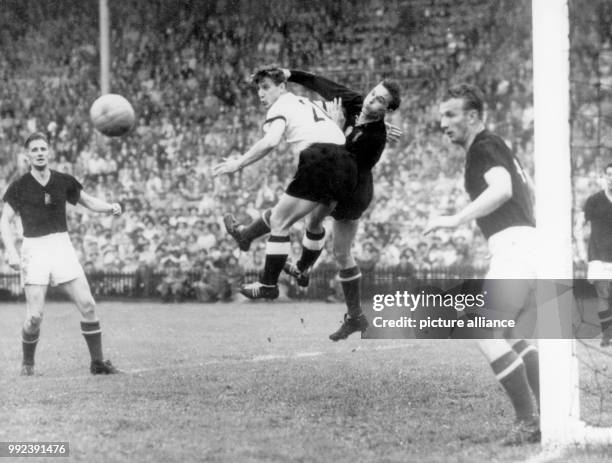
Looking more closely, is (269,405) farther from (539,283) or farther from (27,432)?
(539,283)

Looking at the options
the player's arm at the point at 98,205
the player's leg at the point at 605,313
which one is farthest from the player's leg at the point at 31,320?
the player's leg at the point at 605,313

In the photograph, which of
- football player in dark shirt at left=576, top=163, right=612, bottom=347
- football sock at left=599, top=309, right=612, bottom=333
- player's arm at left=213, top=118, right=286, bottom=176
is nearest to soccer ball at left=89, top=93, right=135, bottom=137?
player's arm at left=213, top=118, right=286, bottom=176

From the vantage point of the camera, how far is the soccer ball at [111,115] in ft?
21.3

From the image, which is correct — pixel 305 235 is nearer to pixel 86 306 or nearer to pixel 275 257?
pixel 275 257

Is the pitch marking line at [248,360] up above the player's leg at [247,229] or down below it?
below

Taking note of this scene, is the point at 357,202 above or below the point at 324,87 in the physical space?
below

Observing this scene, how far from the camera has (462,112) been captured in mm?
4363

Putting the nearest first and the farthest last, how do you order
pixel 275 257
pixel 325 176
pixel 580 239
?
pixel 325 176 → pixel 275 257 → pixel 580 239

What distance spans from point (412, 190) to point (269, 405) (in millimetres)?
9655

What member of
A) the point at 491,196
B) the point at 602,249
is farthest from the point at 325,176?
the point at 602,249

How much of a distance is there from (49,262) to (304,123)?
233 centimetres

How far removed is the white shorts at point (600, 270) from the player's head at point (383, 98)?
3.72 metres

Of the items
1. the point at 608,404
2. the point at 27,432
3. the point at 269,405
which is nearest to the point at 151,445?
the point at 27,432

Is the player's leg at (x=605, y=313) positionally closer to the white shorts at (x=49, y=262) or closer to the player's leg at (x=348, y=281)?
the player's leg at (x=348, y=281)
